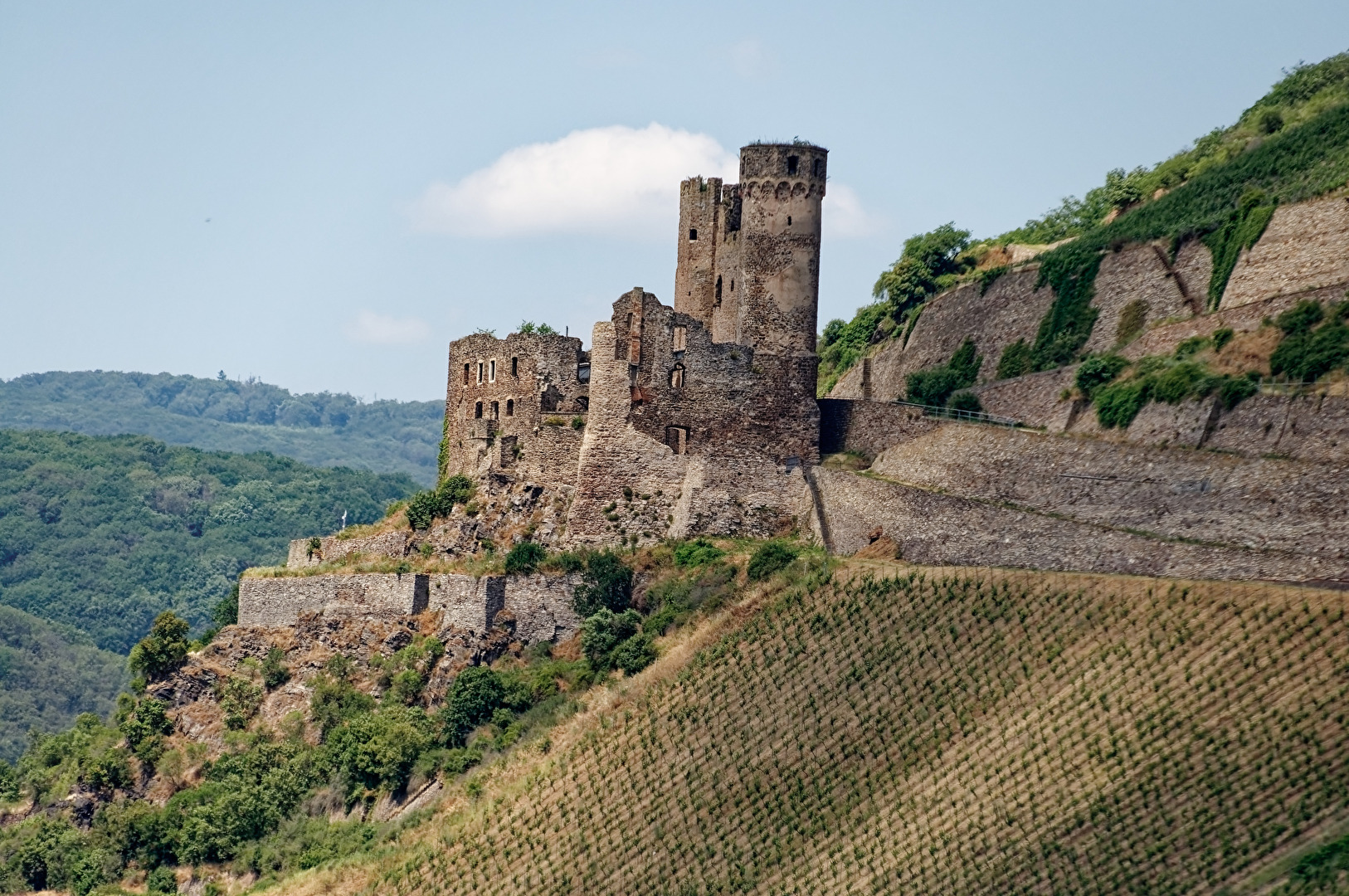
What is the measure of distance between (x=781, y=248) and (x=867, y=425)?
535 cm

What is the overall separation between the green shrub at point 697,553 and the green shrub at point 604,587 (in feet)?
4.47

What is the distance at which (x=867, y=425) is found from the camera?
67375 mm

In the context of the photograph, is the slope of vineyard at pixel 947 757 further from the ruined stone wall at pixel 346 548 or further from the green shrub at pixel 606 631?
the ruined stone wall at pixel 346 548

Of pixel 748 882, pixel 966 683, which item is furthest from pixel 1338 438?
pixel 748 882

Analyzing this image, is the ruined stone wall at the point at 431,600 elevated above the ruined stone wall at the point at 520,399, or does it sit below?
below

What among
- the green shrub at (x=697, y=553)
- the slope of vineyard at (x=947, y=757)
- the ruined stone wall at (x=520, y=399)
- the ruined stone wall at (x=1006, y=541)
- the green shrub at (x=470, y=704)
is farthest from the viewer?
the ruined stone wall at (x=520, y=399)

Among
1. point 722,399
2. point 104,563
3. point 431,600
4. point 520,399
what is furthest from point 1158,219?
point 104,563

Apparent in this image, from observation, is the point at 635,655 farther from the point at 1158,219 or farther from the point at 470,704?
the point at 1158,219

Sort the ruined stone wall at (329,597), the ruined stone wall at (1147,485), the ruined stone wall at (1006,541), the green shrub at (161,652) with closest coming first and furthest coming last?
the ruined stone wall at (1147,485), the ruined stone wall at (1006,541), the ruined stone wall at (329,597), the green shrub at (161,652)

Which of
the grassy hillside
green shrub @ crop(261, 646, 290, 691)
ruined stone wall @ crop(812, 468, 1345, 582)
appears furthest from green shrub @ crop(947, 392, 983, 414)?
the grassy hillside

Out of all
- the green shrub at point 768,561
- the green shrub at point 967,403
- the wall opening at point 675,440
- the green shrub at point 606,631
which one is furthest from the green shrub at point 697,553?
the green shrub at point 967,403

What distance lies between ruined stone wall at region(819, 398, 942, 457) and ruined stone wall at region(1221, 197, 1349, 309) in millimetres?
8723

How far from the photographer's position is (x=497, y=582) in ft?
216

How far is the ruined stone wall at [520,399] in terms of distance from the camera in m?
68.6
